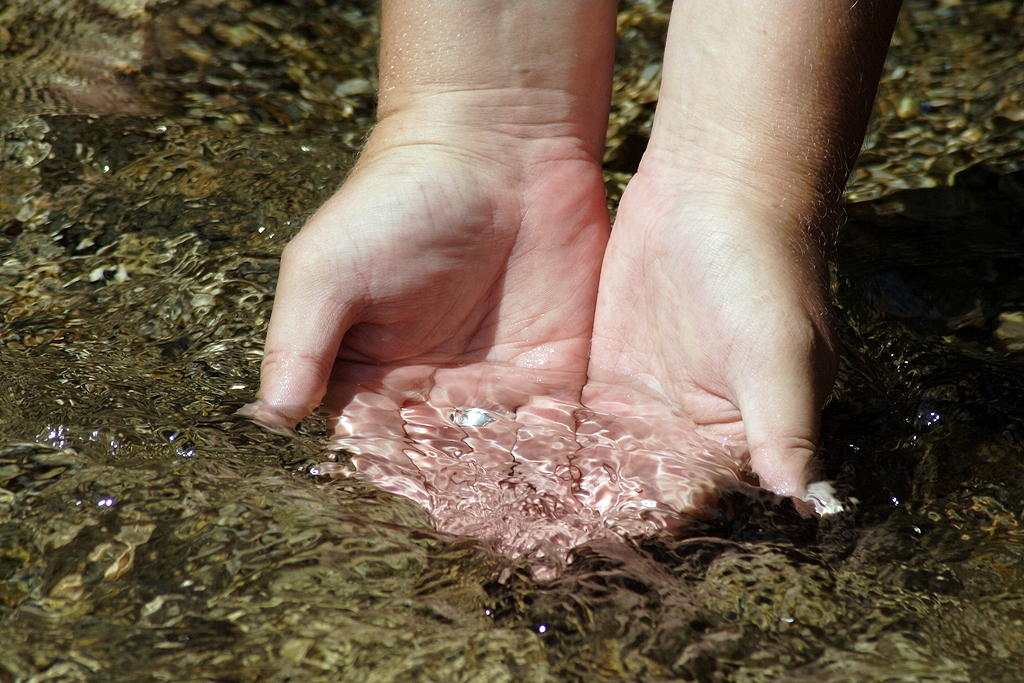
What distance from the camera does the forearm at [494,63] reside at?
2633 mm

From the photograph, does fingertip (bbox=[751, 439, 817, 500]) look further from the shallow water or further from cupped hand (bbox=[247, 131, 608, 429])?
cupped hand (bbox=[247, 131, 608, 429])

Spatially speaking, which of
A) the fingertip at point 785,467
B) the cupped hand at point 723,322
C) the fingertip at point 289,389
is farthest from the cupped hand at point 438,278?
the fingertip at point 785,467

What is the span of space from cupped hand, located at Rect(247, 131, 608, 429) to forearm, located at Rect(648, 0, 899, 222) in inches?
17.7

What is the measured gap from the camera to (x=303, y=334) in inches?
82.8

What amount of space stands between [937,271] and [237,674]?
2.40 metres

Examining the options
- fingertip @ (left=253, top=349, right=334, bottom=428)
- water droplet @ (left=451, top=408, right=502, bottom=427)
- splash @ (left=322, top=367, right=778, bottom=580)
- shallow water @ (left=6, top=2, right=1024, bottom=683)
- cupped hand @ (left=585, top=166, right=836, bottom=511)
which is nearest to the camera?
shallow water @ (left=6, top=2, right=1024, bottom=683)

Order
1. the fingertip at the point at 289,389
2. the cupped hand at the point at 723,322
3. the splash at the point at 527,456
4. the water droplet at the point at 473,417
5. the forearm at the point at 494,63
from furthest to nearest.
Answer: the forearm at the point at 494,63
the water droplet at the point at 473,417
the fingertip at the point at 289,389
the cupped hand at the point at 723,322
the splash at the point at 527,456

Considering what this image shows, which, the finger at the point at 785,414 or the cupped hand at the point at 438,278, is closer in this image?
the finger at the point at 785,414

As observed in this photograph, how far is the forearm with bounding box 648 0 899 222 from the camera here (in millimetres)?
2188

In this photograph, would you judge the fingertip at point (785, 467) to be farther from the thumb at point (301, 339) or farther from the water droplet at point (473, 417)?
the thumb at point (301, 339)

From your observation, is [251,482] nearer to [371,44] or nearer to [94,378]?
[94,378]

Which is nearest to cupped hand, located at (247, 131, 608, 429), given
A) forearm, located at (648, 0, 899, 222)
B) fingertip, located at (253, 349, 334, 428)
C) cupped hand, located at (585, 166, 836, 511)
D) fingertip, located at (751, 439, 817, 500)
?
fingertip, located at (253, 349, 334, 428)

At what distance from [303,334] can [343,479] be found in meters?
0.39

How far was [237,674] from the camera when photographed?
1.43 metres
